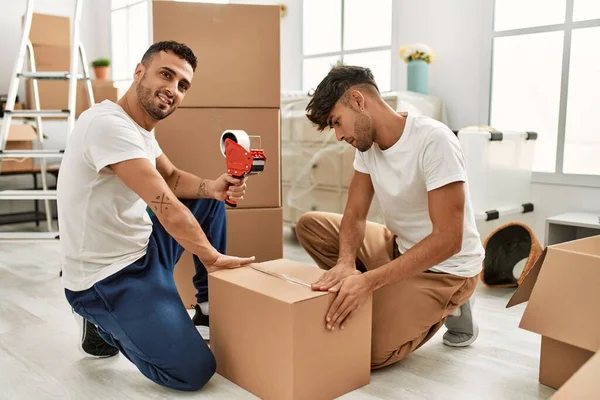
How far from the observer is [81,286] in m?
1.62

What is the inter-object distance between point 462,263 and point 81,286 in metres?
1.12

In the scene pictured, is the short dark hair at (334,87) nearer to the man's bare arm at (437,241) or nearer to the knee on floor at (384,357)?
the man's bare arm at (437,241)

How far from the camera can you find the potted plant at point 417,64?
326 centimetres

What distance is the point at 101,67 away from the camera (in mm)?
5602

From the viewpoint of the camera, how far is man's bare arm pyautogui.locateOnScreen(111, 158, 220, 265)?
1.53 meters

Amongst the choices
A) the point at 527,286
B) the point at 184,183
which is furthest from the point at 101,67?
the point at 527,286

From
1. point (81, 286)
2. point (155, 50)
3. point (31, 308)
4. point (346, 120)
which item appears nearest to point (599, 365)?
point (346, 120)

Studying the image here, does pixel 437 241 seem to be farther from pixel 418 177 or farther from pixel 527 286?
pixel 527 286

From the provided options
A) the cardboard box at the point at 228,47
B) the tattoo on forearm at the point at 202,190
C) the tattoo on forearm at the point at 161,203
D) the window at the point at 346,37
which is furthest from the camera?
the window at the point at 346,37

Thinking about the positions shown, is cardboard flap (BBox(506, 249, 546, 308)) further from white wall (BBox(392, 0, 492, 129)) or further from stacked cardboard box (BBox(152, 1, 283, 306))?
white wall (BBox(392, 0, 492, 129))

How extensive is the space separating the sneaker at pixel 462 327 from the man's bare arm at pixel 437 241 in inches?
16.6

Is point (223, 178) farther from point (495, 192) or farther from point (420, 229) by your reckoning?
point (495, 192)

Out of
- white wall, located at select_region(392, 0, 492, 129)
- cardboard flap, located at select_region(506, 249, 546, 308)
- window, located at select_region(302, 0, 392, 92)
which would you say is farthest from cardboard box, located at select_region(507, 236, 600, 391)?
window, located at select_region(302, 0, 392, 92)

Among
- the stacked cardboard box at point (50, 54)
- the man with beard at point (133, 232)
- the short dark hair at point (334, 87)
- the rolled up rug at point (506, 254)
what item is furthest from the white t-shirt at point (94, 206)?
the stacked cardboard box at point (50, 54)
